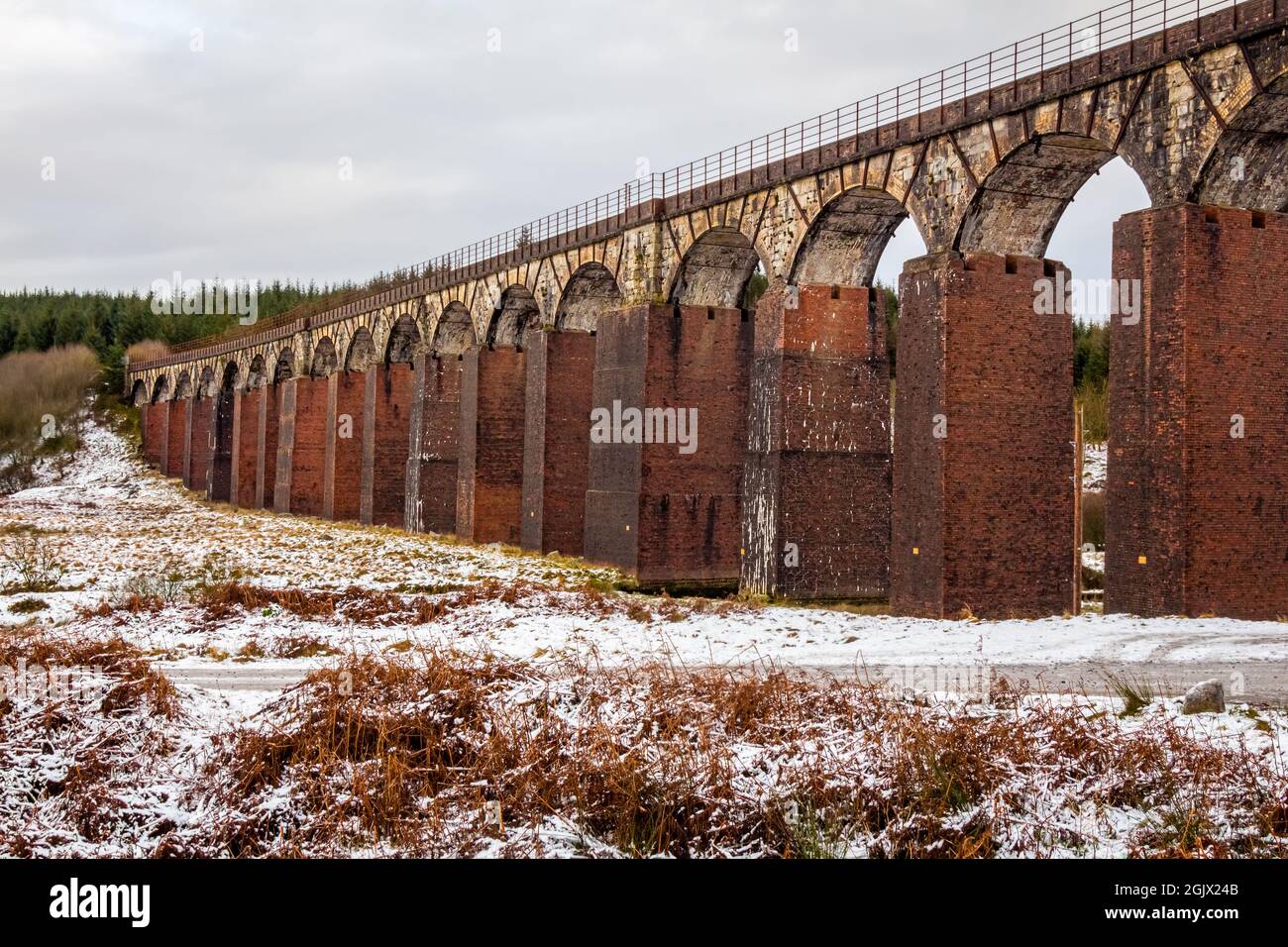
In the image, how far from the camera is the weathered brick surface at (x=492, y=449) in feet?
111

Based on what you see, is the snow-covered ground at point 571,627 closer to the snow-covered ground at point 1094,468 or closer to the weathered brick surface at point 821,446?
the weathered brick surface at point 821,446

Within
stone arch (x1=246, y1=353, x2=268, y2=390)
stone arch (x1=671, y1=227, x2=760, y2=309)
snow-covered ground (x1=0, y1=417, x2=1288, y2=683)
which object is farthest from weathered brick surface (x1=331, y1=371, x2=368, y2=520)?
stone arch (x1=671, y1=227, x2=760, y2=309)

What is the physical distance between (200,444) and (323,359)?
1865 cm

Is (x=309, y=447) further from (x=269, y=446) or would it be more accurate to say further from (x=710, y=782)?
(x=710, y=782)

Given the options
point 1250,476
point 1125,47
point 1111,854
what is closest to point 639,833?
point 1111,854

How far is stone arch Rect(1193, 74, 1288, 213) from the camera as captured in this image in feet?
48.3

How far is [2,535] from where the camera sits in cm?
3291

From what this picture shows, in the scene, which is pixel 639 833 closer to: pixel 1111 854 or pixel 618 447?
pixel 1111 854

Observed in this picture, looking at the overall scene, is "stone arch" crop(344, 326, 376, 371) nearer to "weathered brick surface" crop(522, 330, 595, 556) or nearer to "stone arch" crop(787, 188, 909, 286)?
"weathered brick surface" crop(522, 330, 595, 556)

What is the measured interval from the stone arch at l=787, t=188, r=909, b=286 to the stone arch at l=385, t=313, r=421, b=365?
71.8 ft

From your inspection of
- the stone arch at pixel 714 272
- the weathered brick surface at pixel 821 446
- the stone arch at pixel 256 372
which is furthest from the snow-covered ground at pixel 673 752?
the stone arch at pixel 256 372

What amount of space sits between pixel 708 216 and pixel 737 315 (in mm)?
2365

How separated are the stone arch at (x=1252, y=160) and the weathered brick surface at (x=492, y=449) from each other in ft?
70.2

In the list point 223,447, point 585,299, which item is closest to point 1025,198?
point 585,299
